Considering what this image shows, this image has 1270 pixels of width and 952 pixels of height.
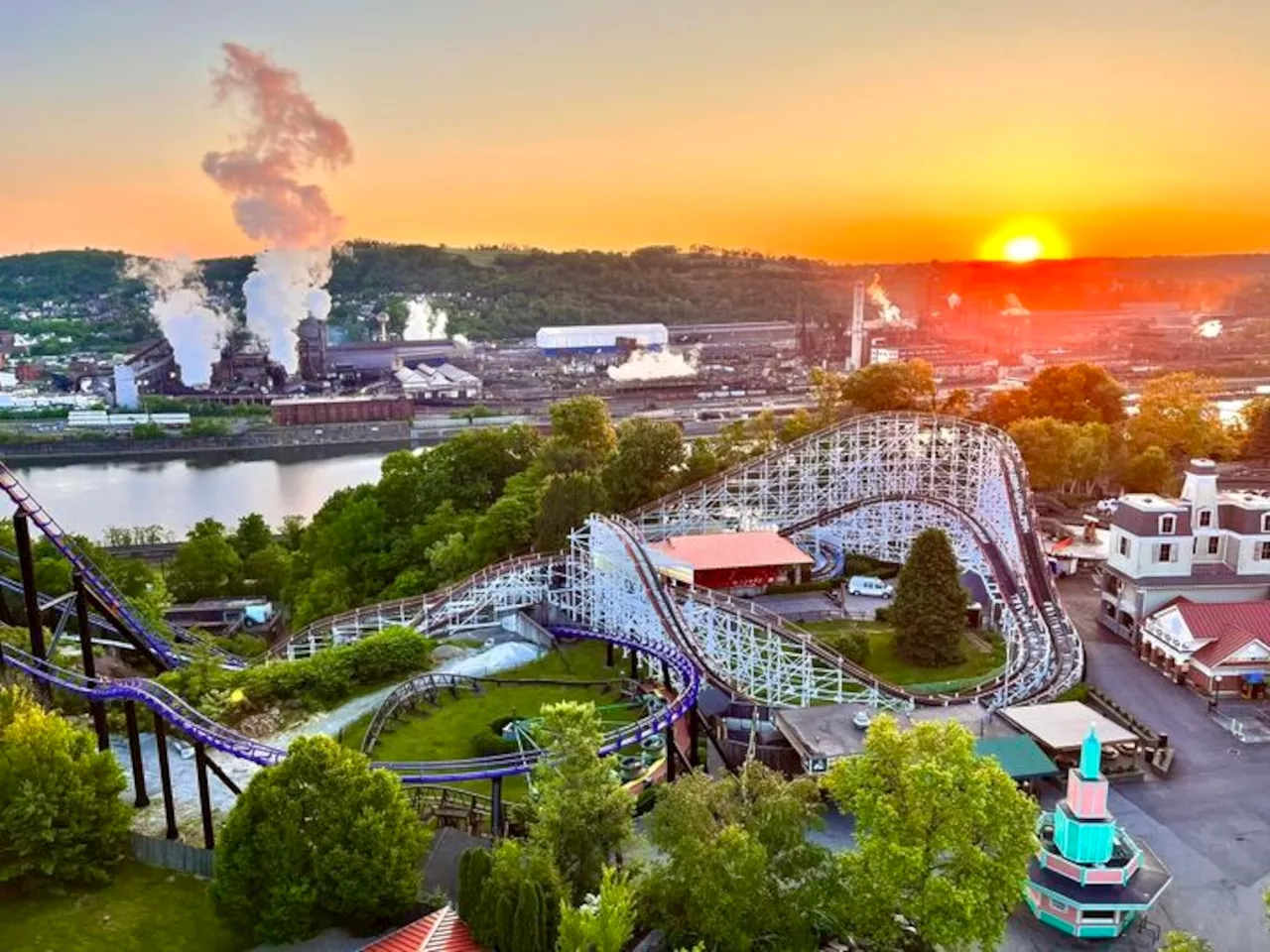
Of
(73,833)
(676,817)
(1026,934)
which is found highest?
(676,817)

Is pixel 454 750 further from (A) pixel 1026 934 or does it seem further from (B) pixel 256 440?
(B) pixel 256 440

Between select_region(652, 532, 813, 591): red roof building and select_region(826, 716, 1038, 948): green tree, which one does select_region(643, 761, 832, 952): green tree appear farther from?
select_region(652, 532, 813, 591): red roof building

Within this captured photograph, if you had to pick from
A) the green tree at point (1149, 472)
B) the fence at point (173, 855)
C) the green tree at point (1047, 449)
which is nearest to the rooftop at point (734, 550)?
the green tree at point (1047, 449)

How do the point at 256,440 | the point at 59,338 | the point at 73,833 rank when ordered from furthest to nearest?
1. the point at 59,338
2. the point at 256,440
3. the point at 73,833

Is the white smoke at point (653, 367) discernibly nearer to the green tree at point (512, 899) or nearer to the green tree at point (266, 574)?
the green tree at point (266, 574)

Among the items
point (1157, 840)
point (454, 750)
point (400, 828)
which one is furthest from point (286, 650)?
point (1157, 840)

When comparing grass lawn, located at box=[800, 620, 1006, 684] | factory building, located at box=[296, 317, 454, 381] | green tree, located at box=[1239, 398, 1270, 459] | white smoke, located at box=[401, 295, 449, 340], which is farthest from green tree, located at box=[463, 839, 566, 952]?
white smoke, located at box=[401, 295, 449, 340]
